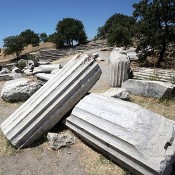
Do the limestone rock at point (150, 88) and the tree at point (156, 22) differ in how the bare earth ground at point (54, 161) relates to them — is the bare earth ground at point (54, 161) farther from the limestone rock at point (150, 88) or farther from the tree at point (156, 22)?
the tree at point (156, 22)

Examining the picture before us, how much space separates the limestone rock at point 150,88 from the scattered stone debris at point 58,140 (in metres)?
3.01

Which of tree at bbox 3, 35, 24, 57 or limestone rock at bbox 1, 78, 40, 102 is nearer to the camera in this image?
limestone rock at bbox 1, 78, 40, 102

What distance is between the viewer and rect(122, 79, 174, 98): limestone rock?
643 centimetres

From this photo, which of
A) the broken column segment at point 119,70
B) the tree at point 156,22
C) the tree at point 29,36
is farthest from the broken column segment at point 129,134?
the tree at point 29,36

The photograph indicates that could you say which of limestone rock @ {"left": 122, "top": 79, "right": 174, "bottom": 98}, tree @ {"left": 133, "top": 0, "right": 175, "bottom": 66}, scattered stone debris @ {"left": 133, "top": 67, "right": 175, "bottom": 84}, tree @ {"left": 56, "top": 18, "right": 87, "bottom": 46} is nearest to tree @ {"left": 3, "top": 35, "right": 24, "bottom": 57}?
tree @ {"left": 56, "top": 18, "right": 87, "bottom": 46}

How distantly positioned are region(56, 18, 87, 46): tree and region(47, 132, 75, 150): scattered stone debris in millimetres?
27856

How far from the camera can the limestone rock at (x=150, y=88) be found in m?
6.43

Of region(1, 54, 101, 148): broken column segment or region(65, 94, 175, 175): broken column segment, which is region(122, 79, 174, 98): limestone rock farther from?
region(65, 94, 175, 175): broken column segment

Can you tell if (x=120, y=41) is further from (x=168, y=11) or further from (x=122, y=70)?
(x=122, y=70)

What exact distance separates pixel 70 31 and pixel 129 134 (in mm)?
29805

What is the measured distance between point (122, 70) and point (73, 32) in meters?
25.5

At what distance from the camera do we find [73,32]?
32281 mm

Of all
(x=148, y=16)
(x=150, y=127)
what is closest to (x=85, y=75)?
(x=150, y=127)

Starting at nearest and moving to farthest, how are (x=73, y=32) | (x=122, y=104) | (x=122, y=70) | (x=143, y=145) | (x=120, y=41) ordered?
(x=143, y=145) < (x=122, y=104) < (x=122, y=70) < (x=120, y=41) < (x=73, y=32)
